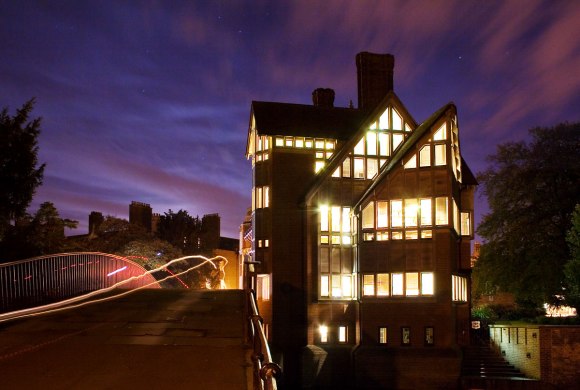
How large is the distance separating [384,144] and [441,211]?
527cm

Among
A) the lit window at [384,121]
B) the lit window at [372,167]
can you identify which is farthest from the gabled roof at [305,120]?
the lit window at [372,167]

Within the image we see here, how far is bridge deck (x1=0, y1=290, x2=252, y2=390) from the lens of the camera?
1066cm

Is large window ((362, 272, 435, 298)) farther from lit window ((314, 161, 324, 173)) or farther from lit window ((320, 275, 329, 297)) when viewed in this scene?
lit window ((314, 161, 324, 173))

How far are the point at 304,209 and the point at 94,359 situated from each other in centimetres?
2159

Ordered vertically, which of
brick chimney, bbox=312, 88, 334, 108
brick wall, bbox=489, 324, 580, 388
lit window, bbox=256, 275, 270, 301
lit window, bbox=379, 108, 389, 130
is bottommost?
brick wall, bbox=489, 324, 580, 388

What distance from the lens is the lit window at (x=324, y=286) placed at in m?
32.0

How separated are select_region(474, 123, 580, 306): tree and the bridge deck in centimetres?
2174

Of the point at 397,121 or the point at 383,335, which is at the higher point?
the point at 397,121

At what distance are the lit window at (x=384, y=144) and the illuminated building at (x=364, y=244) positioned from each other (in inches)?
2.1

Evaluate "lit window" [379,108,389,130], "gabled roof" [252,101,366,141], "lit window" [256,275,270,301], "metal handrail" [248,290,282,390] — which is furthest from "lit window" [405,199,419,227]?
"metal handrail" [248,290,282,390]

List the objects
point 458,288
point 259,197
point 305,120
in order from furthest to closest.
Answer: point 305,120, point 259,197, point 458,288

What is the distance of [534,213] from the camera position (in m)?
35.7

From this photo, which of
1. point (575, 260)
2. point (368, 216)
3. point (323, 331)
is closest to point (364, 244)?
point (368, 216)

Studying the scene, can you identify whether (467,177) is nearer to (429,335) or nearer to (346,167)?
(346,167)
